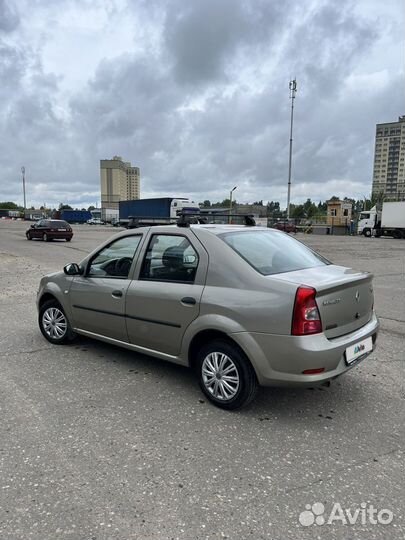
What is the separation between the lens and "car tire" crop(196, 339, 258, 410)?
3490 mm

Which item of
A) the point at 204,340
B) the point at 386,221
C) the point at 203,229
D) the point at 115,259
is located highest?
the point at 386,221

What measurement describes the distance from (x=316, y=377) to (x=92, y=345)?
3.11 m

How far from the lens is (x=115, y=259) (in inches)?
187

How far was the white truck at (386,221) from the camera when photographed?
42.9 metres

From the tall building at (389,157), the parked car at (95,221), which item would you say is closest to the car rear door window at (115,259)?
the parked car at (95,221)

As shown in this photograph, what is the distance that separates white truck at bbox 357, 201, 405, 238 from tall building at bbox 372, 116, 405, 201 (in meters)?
51.3

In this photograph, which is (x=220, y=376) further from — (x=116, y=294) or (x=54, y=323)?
(x=54, y=323)

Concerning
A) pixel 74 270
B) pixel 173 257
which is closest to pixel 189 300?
pixel 173 257

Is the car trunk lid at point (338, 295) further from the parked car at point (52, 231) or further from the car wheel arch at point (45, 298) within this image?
the parked car at point (52, 231)

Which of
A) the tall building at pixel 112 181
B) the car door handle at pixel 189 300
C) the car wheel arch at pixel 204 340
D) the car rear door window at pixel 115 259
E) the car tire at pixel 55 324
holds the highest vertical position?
the tall building at pixel 112 181

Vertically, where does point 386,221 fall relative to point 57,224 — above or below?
above

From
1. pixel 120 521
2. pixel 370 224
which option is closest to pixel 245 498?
pixel 120 521

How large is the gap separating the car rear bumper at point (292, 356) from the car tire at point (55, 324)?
269 cm

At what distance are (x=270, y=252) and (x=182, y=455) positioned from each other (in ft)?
6.37
